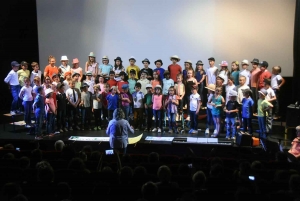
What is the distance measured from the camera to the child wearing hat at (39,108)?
11.2 metres

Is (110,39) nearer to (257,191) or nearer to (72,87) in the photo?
(72,87)

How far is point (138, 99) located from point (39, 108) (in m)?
2.68

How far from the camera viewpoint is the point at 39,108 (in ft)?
37.2

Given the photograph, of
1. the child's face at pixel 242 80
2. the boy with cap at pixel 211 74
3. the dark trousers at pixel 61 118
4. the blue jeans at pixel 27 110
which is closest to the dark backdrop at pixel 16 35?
the blue jeans at pixel 27 110

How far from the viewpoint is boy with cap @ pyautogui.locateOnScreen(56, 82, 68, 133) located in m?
11.8

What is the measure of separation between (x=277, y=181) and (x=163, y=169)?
172cm

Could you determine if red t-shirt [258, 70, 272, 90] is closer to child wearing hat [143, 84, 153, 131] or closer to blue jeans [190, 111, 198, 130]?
blue jeans [190, 111, 198, 130]

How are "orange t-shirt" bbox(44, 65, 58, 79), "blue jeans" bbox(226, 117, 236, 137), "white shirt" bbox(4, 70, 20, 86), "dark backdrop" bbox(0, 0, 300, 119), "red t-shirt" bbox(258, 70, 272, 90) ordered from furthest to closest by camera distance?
"dark backdrop" bbox(0, 0, 300, 119) → "white shirt" bbox(4, 70, 20, 86) → "orange t-shirt" bbox(44, 65, 58, 79) → "red t-shirt" bbox(258, 70, 272, 90) → "blue jeans" bbox(226, 117, 236, 137)

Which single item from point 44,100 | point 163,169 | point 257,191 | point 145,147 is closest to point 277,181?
point 257,191

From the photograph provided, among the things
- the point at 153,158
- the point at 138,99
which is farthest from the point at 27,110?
the point at 153,158

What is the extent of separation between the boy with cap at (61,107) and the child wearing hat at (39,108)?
1.65 feet

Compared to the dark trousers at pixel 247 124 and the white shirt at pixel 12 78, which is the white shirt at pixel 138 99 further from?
the white shirt at pixel 12 78

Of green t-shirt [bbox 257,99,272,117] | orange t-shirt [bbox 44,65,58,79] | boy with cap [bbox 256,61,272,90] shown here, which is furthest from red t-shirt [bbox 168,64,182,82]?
orange t-shirt [bbox 44,65,58,79]

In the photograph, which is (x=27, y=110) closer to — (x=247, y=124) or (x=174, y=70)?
(x=174, y=70)
